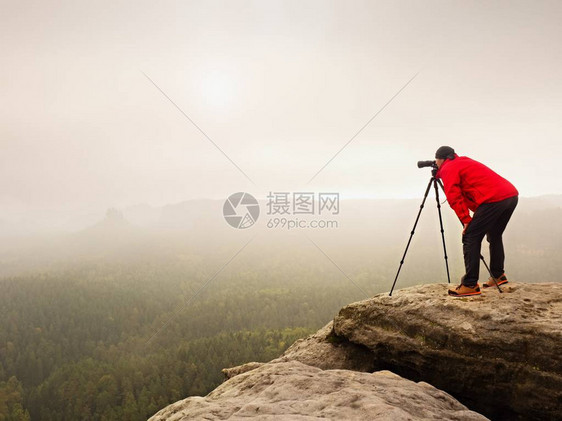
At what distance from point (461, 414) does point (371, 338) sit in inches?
135

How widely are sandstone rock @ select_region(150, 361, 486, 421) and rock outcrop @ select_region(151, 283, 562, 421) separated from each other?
19 millimetres

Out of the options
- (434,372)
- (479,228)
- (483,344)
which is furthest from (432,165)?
(434,372)

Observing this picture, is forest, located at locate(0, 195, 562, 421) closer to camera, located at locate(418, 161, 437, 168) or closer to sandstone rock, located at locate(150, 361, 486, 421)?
camera, located at locate(418, 161, 437, 168)

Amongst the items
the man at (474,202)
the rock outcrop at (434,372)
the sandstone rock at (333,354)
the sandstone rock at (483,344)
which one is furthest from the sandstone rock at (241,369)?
the man at (474,202)

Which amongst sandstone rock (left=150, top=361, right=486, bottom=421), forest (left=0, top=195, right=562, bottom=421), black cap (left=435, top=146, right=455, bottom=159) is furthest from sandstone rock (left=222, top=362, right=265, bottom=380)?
forest (left=0, top=195, right=562, bottom=421)

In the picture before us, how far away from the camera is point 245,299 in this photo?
581 feet

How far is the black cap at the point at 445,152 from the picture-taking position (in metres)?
8.59

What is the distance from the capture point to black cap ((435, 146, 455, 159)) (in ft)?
28.2

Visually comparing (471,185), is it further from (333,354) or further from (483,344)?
(333,354)

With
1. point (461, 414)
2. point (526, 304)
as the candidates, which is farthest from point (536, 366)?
point (461, 414)

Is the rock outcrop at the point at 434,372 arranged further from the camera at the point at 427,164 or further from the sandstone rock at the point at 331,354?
the camera at the point at 427,164

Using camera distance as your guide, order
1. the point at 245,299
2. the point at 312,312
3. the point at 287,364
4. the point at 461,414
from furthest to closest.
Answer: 1. the point at 245,299
2. the point at 312,312
3. the point at 287,364
4. the point at 461,414

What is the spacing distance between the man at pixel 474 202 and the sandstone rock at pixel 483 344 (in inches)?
34.0

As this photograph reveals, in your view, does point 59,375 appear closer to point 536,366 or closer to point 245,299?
point 245,299
